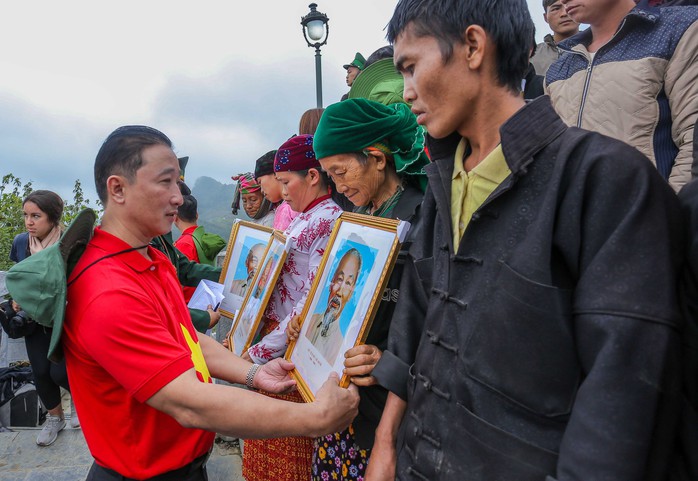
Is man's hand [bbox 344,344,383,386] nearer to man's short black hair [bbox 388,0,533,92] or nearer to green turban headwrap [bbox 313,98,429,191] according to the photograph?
green turban headwrap [bbox 313,98,429,191]

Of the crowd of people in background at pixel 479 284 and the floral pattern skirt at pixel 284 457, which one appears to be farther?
the floral pattern skirt at pixel 284 457

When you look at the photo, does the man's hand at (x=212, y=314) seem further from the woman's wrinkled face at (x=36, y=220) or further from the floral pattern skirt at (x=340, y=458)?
the woman's wrinkled face at (x=36, y=220)

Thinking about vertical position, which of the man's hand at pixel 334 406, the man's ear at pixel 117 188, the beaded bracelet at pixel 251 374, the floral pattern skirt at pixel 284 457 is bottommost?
the floral pattern skirt at pixel 284 457

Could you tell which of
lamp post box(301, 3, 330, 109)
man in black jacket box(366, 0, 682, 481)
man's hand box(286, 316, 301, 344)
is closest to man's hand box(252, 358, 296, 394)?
man's hand box(286, 316, 301, 344)

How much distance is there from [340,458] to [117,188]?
5.26 ft

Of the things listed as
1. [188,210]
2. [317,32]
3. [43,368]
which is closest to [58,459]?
[43,368]

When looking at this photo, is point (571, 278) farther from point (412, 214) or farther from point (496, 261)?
point (412, 214)

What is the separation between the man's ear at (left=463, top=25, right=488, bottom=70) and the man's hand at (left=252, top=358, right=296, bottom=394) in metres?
1.59

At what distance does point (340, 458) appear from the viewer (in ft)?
7.17

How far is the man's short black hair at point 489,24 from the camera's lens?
1241 millimetres

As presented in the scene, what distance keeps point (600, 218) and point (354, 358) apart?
105cm

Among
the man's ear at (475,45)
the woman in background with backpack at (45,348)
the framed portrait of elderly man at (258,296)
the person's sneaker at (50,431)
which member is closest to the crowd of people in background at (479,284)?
the man's ear at (475,45)

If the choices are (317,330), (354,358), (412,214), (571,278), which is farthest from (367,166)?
(571,278)

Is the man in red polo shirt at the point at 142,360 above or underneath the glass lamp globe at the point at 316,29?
underneath
